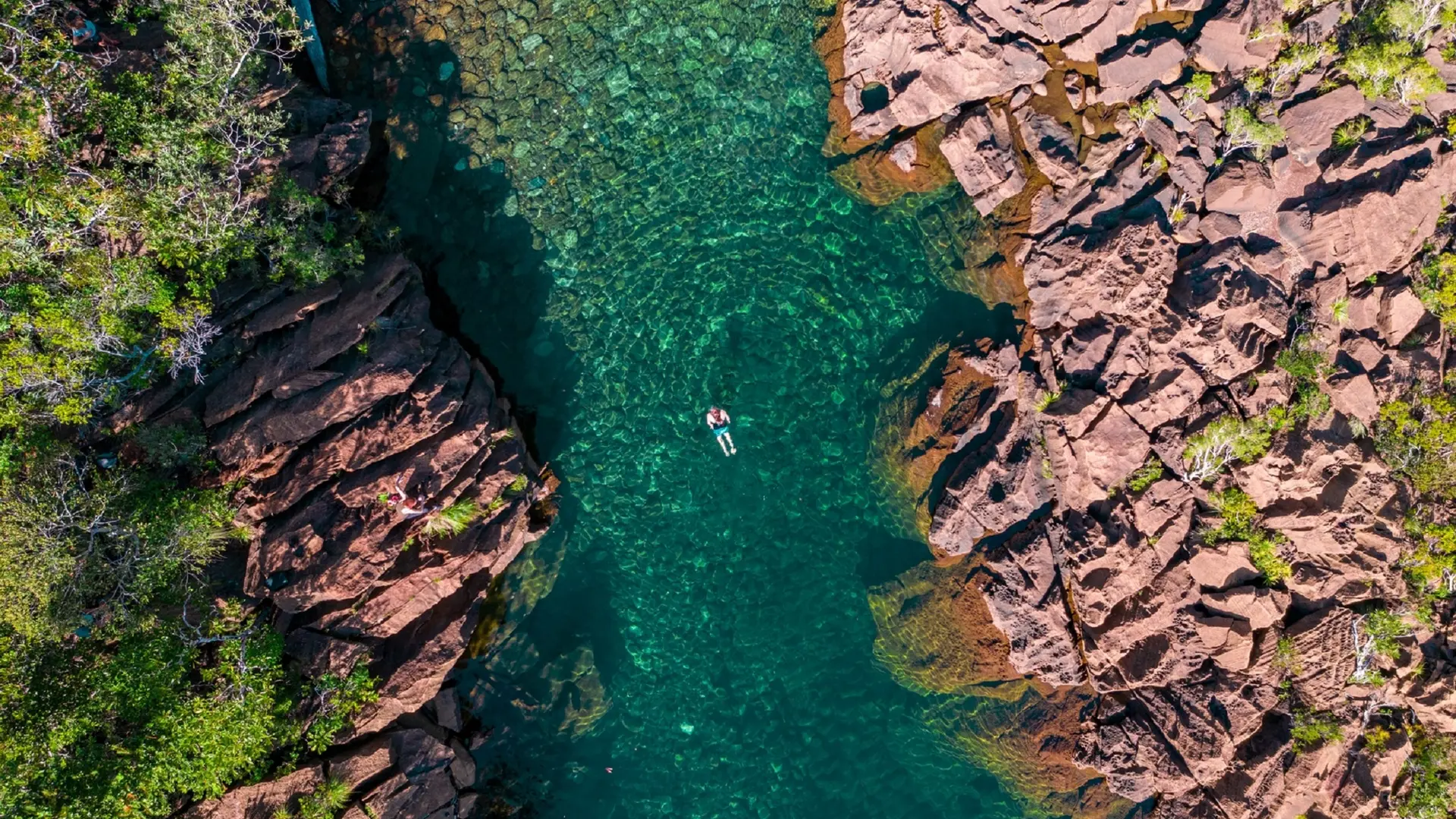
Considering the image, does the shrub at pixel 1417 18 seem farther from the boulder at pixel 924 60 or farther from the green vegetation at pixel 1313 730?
the green vegetation at pixel 1313 730

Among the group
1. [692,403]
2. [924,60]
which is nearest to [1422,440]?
[924,60]

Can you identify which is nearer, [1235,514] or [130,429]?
[130,429]

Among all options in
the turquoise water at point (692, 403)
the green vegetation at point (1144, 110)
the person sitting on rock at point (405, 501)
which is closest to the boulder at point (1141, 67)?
the green vegetation at point (1144, 110)

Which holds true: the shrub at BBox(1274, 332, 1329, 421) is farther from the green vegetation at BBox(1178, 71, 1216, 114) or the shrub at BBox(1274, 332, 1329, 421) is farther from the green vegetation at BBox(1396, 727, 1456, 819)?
the green vegetation at BBox(1396, 727, 1456, 819)

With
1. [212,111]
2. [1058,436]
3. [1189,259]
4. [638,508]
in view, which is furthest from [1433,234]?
[212,111]

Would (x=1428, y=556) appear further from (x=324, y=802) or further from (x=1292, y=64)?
(x=324, y=802)

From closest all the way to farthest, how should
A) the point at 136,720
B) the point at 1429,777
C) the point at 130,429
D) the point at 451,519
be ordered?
the point at 136,720 < the point at 130,429 < the point at 1429,777 < the point at 451,519

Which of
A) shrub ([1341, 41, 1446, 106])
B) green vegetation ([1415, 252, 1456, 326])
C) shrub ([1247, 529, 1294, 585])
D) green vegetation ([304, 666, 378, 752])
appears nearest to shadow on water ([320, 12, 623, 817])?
green vegetation ([304, 666, 378, 752])

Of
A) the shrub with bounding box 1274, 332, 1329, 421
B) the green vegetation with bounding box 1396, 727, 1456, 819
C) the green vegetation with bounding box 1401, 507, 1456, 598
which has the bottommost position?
the green vegetation with bounding box 1396, 727, 1456, 819
